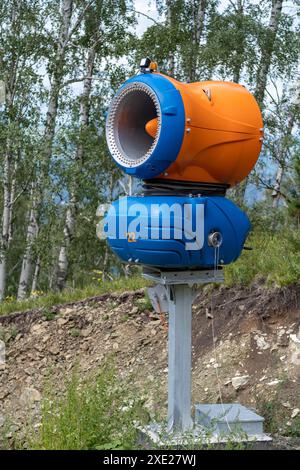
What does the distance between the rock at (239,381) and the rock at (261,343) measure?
35cm

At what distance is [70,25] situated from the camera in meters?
13.6

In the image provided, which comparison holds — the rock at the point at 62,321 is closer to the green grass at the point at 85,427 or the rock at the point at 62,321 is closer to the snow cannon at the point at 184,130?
the green grass at the point at 85,427

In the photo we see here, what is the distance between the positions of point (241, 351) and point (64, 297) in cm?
309

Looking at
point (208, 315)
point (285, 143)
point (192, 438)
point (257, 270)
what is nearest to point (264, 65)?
point (285, 143)

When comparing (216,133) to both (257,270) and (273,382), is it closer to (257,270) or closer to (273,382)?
(273,382)

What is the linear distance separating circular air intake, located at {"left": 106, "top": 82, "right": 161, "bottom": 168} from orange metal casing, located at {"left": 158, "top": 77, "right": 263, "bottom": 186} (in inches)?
12.0

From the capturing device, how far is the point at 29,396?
732 centimetres

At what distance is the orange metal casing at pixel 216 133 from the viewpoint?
13.8 ft

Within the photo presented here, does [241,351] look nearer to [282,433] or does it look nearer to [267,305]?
[267,305]

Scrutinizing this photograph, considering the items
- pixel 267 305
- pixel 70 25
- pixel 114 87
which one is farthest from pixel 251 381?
pixel 70 25

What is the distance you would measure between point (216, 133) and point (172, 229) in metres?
0.66

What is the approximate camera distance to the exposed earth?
5.92 metres

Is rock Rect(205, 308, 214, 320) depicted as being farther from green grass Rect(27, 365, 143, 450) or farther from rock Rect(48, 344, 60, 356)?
green grass Rect(27, 365, 143, 450)

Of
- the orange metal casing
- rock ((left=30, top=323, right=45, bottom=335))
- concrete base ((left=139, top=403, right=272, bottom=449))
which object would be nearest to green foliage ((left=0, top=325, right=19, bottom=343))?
rock ((left=30, top=323, right=45, bottom=335))
